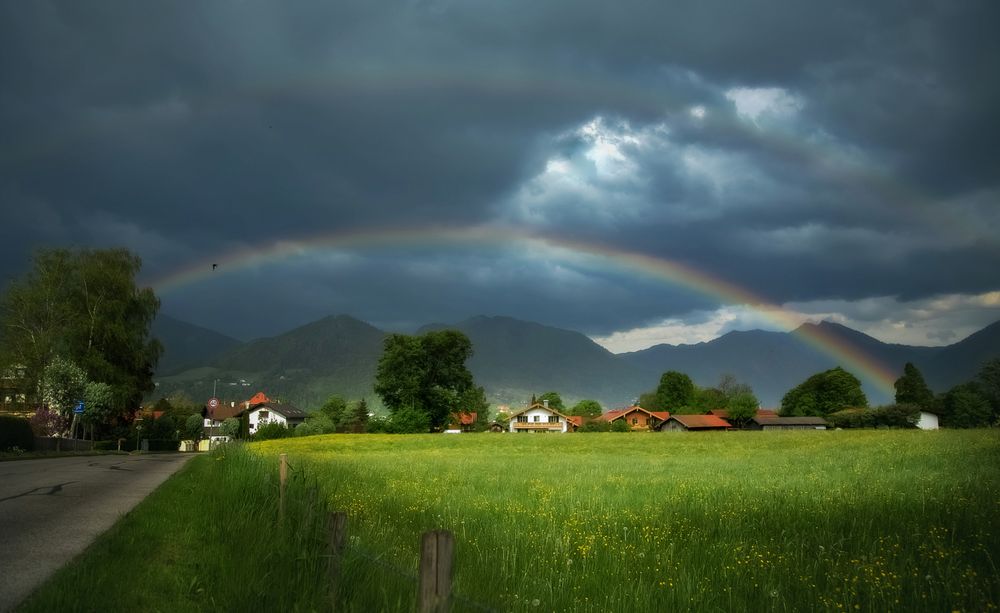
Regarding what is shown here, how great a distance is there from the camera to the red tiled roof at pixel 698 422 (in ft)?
476

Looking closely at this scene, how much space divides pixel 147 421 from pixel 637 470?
8439 centimetres

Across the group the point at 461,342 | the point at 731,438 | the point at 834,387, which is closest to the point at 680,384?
the point at 834,387

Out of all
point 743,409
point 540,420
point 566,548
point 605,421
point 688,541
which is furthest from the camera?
point 540,420

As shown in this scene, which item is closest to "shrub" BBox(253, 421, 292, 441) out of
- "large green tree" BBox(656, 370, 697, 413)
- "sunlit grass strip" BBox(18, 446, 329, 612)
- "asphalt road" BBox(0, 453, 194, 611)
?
"asphalt road" BBox(0, 453, 194, 611)

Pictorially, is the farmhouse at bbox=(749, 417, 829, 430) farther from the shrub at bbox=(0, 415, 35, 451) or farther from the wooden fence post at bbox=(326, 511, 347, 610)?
the wooden fence post at bbox=(326, 511, 347, 610)

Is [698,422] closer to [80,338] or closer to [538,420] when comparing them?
[538,420]

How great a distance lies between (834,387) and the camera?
481 ft

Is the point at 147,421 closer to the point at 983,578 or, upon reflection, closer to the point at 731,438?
the point at 731,438

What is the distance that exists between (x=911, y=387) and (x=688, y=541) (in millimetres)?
160091

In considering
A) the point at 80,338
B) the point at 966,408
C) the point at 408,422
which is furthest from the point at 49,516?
the point at 966,408

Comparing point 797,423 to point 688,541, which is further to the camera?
point 797,423

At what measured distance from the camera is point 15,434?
46.4 meters

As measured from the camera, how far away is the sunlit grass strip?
22.7 ft

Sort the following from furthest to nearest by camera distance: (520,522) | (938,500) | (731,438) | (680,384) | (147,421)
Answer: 1. (680,384)
2. (147,421)
3. (731,438)
4. (938,500)
5. (520,522)
